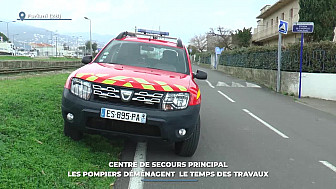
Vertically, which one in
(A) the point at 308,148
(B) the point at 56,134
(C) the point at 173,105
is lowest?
(A) the point at 308,148

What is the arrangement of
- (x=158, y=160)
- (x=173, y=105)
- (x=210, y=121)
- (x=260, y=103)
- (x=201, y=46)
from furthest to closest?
1. (x=201, y=46)
2. (x=260, y=103)
3. (x=210, y=121)
4. (x=158, y=160)
5. (x=173, y=105)

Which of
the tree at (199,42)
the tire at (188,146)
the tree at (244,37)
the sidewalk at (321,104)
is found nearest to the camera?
the tire at (188,146)

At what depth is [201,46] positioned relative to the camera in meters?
107

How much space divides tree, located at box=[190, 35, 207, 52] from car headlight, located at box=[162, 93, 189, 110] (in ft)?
327

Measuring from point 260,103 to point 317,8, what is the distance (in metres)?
15.7

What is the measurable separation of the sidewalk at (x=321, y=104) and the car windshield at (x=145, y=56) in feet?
21.7

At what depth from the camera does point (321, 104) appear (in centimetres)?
1140

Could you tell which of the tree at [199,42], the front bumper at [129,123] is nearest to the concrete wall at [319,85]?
the front bumper at [129,123]

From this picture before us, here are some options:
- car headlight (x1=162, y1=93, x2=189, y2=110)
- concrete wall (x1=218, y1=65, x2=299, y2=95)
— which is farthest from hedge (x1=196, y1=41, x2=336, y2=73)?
car headlight (x1=162, y1=93, x2=189, y2=110)

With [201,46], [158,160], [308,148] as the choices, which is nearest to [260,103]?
[308,148]

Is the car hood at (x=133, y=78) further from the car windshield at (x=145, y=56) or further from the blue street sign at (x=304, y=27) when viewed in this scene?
the blue street sign at (x=304, y=27)

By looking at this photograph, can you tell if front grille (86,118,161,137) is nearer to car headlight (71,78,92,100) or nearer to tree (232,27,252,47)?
car headlight (71,78,92,100)

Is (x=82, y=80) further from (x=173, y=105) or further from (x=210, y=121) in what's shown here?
(x=210, y=121)

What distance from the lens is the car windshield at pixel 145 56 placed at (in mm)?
5254
